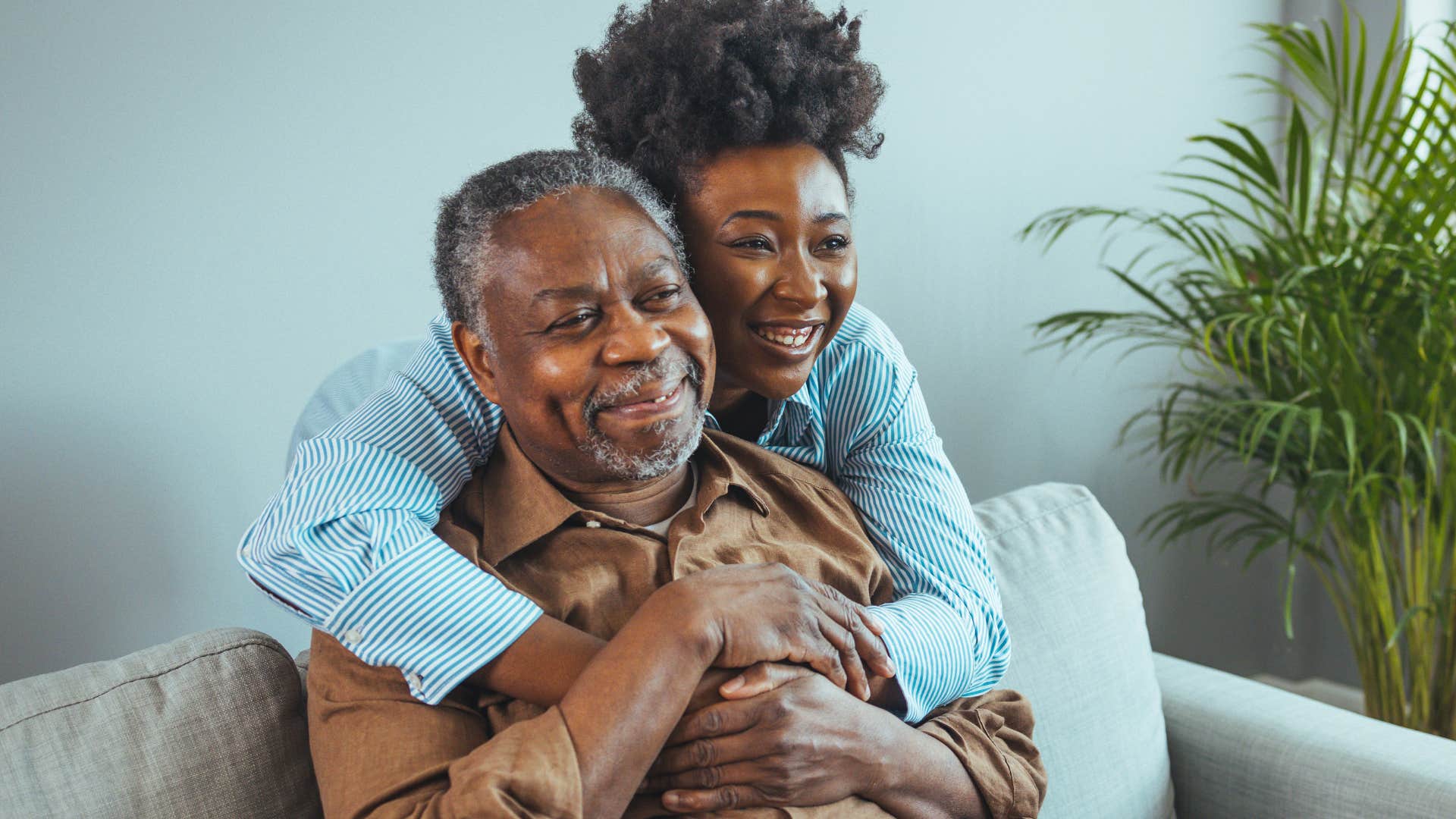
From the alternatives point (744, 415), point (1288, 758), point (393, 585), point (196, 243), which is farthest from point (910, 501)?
point (196, 243)

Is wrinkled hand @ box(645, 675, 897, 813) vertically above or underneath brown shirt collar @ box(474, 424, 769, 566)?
underneath

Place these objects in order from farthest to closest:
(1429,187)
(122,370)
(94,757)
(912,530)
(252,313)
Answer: (1429,187) → (252,313) → (122,370) → (912,530) → (94,757)

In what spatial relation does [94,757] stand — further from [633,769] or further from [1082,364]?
[1082,364]

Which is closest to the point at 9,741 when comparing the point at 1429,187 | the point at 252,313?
the point at 252,313

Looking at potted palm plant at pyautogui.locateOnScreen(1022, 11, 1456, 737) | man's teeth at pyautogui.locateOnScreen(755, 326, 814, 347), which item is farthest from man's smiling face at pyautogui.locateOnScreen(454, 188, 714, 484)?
potted palm plant at pyautogui.locateOnScreen(1022, 11, 1456, 737)

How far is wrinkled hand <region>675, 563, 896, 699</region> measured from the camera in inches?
42.1

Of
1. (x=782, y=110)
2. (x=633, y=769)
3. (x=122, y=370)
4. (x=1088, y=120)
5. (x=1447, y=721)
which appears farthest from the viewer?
(x=1088, y=120)

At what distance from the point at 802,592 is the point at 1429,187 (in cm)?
175

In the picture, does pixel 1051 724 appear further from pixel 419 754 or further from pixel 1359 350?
pixel 1359 350

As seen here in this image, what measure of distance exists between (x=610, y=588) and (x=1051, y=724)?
0.78 metres

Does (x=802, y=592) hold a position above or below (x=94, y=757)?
above

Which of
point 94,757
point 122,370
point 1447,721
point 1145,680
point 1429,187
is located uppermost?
point 1429,187

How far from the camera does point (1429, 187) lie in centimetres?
226

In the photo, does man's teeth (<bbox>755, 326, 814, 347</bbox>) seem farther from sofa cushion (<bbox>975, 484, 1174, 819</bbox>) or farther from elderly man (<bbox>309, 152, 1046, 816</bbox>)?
sofa cushion (<bbox>975, 484, 1174, 819</bbox>)
